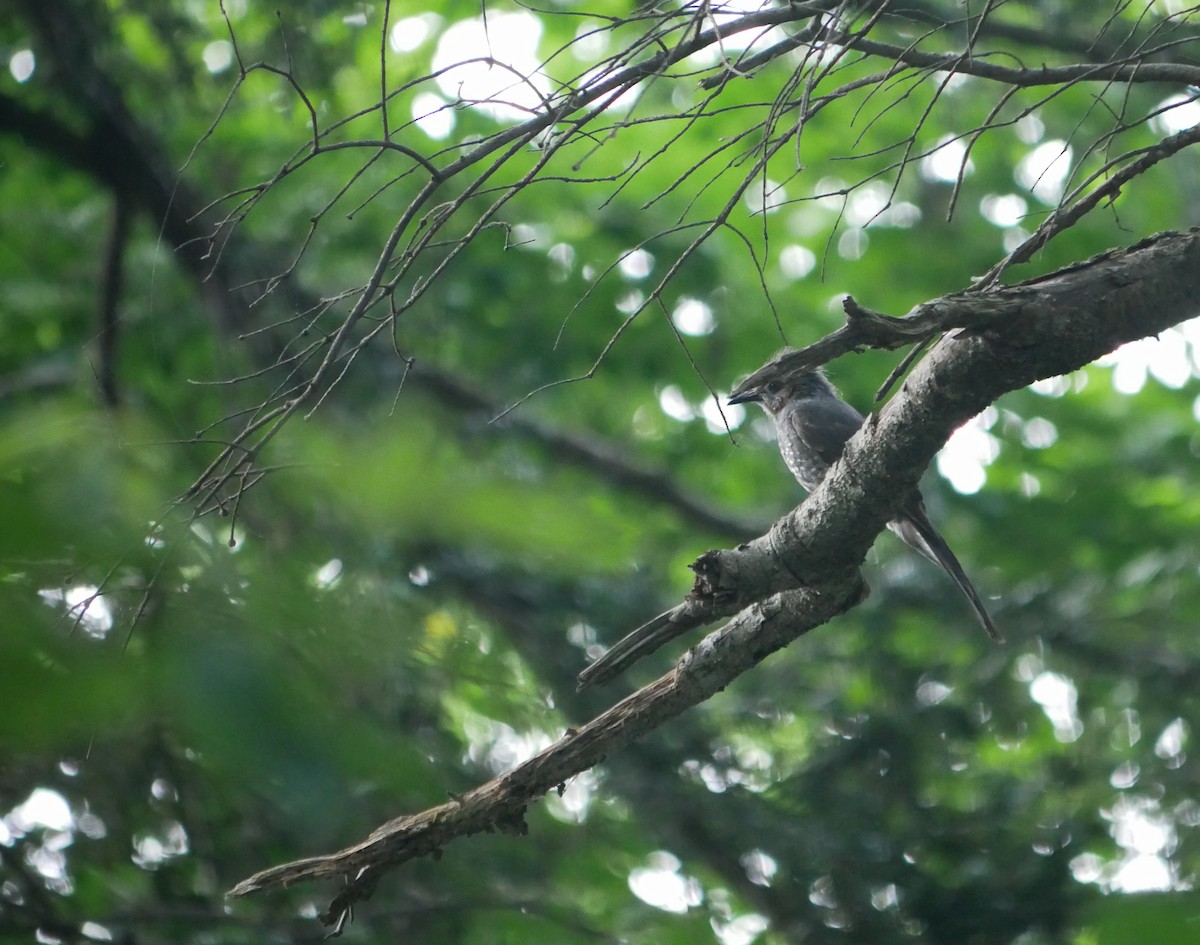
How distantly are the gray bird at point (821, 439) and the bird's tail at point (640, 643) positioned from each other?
2158 millimetres

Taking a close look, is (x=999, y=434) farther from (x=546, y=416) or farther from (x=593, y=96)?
(x=593, y=96)

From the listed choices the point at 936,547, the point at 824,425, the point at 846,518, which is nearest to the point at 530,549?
the point at 846,518

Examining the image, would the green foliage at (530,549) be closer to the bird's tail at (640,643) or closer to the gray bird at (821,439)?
the bird's tail at (640,643)

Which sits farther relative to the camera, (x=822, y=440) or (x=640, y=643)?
(x=822, y=440)

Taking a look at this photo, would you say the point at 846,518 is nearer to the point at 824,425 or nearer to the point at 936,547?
the point at 936,547

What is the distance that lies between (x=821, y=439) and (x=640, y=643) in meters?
2.91

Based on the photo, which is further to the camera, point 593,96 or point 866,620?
point 866,620

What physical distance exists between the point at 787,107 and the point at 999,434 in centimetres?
558

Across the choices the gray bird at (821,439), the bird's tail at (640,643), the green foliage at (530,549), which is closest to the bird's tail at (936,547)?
the gray bird at (821,439)

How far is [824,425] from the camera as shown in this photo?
579 cm

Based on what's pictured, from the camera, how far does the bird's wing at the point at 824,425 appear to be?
5.64 metres

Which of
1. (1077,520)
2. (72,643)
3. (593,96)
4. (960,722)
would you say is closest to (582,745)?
(593,96)

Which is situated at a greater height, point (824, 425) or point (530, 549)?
point (824, 425)

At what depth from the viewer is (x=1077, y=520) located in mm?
6879
